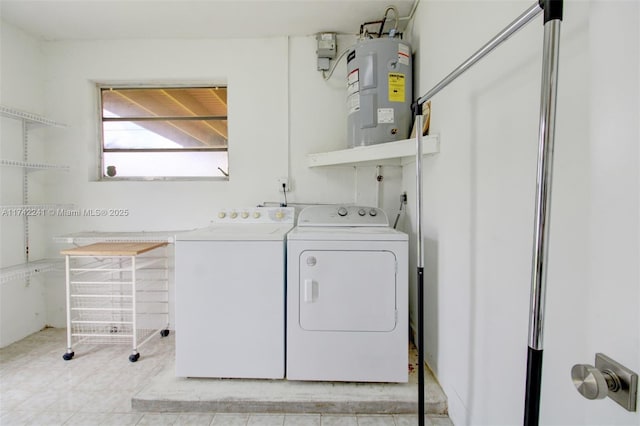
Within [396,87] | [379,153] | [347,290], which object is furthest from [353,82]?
[347,290]

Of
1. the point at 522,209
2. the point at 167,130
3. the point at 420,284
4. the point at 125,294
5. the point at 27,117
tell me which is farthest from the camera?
the point at 167,130

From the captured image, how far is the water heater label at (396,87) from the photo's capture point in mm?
1887

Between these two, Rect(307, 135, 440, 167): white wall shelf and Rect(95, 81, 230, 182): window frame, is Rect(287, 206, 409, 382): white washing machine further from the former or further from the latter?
Rect(95, 81, 230, 182): window frame

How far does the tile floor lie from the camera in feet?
4.76

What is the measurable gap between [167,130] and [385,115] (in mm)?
Answer: 1907

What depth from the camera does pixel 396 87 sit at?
6.23 ft

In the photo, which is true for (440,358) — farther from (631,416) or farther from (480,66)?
(480,66)

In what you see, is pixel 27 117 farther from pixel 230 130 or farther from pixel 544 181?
pixel 544 181

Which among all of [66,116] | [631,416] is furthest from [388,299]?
[66,116]

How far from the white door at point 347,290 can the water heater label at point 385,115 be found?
926 mm

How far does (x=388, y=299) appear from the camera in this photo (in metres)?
1.53

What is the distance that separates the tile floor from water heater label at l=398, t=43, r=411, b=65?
84.2 inches

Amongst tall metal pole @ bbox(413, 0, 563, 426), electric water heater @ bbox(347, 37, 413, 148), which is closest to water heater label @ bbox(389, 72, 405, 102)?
electric water heater @ bbox(347, 37, 413, 148)

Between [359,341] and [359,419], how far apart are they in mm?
377
